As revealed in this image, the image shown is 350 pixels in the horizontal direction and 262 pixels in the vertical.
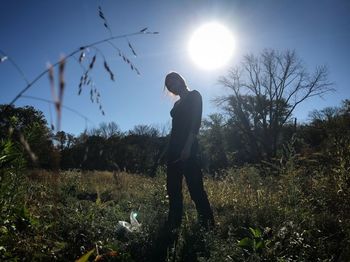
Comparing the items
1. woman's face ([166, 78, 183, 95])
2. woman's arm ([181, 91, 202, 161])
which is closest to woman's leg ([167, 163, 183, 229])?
woman's arm ([181, 91, 202, 161])

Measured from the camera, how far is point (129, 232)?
365 centimetres

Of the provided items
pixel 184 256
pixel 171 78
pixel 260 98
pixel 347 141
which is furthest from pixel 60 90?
pixel 260 98

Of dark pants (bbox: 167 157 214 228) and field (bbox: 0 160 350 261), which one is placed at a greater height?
dark pants (bbox: 167 157 214 228)

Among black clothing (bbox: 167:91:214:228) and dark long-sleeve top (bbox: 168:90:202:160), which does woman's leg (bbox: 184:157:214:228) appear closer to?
black clothing (bbox: 167:91:214:228)

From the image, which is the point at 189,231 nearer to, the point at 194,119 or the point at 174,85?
the point at 194,119

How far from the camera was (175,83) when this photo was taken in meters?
4.50

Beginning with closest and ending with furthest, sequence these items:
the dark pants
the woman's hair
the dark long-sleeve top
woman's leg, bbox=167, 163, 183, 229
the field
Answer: the field < woman's leg, bbox=167, 163, 183, 229 < the dark pants < the dark long-sleeve top < the woman's hair

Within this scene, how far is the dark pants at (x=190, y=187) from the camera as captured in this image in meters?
4.03

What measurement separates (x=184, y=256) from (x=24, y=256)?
1.24 m

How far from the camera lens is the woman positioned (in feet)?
13.4

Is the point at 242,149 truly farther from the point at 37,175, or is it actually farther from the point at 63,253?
the point at 63,253

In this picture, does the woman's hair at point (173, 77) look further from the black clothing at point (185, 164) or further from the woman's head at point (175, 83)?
the black clothing at point (185, 164)

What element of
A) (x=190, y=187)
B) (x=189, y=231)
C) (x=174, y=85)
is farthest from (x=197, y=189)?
(x=174, y=85)

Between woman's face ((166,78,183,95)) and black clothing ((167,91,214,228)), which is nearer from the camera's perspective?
black clothing ((167,91,214,228))
